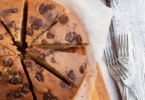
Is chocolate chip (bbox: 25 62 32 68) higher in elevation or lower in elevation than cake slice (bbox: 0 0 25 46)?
lower

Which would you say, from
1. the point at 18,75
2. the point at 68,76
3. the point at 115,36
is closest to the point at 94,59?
the point at 68,76

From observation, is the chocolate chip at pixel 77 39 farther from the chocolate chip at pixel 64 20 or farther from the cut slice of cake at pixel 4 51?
the cut slice of cake at pixel 4 51

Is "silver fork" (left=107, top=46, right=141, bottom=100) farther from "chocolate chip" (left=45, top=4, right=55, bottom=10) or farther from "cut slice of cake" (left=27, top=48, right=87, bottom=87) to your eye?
"chocolate chip" (left=45, top=4, right=55, bottom=10)

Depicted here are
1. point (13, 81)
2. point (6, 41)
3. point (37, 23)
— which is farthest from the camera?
point (37, 23)

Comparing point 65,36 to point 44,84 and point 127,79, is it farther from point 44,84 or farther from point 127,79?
point 127,79

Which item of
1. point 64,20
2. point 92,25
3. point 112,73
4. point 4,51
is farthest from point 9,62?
point 112,73

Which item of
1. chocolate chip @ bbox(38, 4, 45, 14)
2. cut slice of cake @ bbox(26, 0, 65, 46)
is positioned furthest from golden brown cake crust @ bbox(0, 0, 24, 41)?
chocolate chip @ bbox(38, 4, 45, 14)
